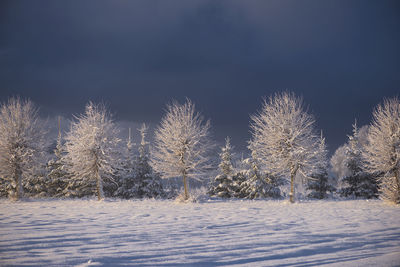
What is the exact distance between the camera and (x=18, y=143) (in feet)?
78.9

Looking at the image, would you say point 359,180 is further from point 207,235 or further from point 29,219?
point 29,219

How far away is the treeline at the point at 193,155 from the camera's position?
2027 cm

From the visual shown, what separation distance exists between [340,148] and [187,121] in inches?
2284

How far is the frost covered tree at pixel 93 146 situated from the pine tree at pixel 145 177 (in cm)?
620

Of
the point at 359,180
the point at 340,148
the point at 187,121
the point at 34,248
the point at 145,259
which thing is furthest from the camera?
the point at 340,148

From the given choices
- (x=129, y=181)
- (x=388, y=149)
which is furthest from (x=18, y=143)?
(x=388, y=149)

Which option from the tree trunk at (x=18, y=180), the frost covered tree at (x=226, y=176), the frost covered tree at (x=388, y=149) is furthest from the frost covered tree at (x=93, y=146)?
the frost covered tree at (x=388, y=149)

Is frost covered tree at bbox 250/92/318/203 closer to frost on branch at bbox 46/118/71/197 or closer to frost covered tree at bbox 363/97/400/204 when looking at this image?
frost covered tree at bbox 363/97/400/204

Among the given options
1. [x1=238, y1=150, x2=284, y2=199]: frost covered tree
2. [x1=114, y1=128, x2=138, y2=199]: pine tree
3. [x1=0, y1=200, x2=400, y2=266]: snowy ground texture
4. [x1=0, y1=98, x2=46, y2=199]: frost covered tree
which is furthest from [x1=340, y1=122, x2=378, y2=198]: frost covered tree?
[x1=0, y1=98, x2=46, y2=199]: frost covered tree

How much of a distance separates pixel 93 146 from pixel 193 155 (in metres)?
9.29

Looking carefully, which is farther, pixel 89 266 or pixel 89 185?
pixel 89 185

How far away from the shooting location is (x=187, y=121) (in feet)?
77.4

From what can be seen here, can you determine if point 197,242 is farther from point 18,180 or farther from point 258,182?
point 18,180

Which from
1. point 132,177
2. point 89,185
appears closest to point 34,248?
point 132,177
